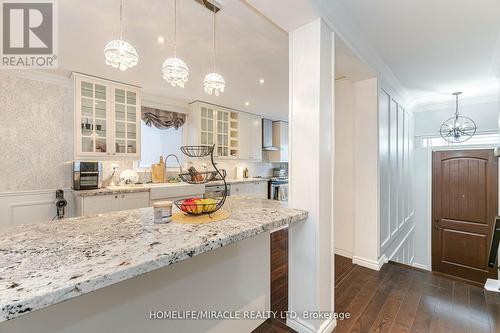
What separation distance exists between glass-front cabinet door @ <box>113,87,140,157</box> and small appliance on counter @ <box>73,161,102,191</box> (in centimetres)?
38

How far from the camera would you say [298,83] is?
1.71 m

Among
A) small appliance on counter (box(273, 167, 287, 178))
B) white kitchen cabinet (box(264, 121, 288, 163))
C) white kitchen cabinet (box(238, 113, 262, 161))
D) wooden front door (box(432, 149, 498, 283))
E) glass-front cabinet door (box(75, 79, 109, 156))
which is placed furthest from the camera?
small appliance on counter (box(273, 167, 287, 178))

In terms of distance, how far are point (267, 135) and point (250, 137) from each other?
0.71 meters

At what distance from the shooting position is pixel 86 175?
9.91 feet

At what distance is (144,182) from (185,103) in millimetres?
1699

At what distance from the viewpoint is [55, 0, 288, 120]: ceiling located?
5.92ft

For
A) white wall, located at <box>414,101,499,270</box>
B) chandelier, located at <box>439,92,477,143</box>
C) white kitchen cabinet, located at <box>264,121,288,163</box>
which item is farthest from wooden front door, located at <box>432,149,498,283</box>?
white kitchen cabinet, located at <box>264,121,288,163</box>

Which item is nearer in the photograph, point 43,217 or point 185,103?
point 43,217

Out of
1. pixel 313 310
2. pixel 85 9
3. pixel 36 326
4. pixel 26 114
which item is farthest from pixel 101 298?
pixel 26 114

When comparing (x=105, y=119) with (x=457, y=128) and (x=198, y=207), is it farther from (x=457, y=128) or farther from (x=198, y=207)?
(x=457, y=128)

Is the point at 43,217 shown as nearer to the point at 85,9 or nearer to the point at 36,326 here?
the point at 85,9

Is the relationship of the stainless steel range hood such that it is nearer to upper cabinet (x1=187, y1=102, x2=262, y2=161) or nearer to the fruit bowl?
upper cabinet (x1=187, y1=102, x2=262, y2=161)

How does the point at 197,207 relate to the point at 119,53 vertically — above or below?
below

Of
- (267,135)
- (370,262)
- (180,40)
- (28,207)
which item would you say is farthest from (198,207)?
(267,135)
